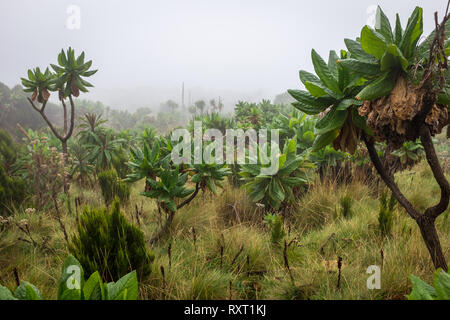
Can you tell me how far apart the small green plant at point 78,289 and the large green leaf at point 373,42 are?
5.32 ft

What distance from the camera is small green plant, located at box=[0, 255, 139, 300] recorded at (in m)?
0.95

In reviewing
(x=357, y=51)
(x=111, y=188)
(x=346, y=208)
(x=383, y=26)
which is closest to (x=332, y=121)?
(x=357, y=51)

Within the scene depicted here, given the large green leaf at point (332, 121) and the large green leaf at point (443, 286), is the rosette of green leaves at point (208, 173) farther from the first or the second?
the large green leaf at point (443, 286)

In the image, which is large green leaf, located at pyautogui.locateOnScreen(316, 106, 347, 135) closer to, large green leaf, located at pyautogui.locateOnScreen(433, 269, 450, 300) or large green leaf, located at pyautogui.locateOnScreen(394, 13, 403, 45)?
large green leaf, located at pyautogui.locateOnScreen(394, 13, 403, 45)

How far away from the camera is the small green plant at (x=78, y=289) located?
95 cm

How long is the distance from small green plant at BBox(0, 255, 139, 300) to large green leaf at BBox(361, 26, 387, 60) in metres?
1.62

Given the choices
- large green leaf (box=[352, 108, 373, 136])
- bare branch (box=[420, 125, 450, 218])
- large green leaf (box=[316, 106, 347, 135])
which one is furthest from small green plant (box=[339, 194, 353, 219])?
large green leaf (box=[316, 106, 347, 135])

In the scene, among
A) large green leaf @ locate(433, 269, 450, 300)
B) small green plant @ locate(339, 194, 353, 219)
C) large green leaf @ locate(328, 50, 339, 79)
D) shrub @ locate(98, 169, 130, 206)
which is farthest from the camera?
shrub @ locate(98, 169, 130, 206)

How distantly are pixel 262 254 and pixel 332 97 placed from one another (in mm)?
1579

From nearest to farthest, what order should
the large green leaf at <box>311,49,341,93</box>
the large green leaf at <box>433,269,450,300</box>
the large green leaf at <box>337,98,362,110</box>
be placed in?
the large green leaf at <box>433,269,450,300</box>
the large green leaf at <box>337,98,362,110</box>
the large green leaf at <box>311,49,341,93</box>

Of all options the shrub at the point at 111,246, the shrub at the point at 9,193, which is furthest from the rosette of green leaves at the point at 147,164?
the shrub at the point at 9,193

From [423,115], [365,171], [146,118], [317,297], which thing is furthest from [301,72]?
[146,118]

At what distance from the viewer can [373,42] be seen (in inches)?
53.6
